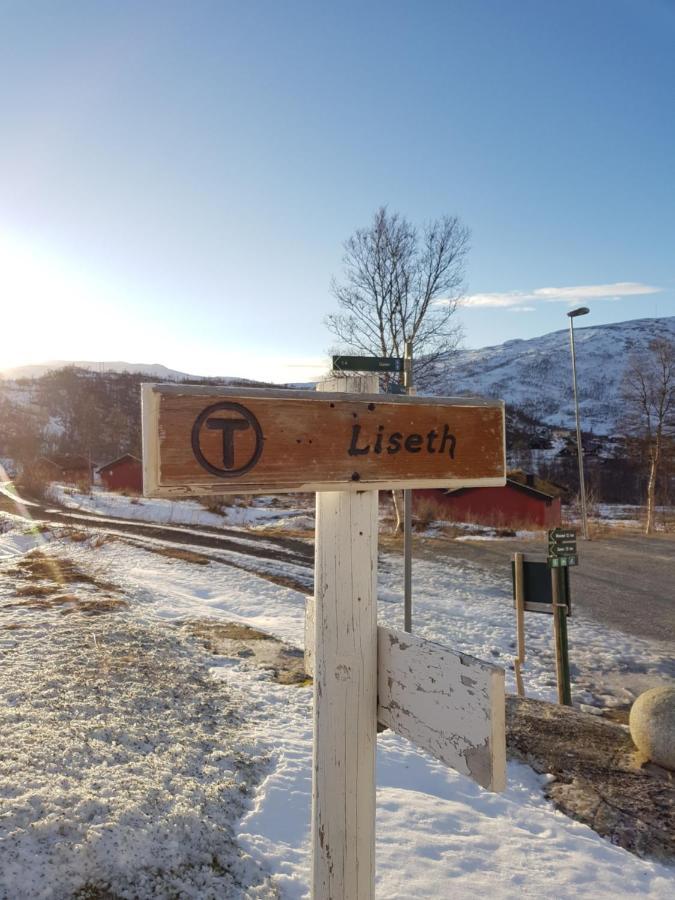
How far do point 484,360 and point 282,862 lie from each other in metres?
179

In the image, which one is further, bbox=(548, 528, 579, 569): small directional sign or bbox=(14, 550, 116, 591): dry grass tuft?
bbox=(14, 550, 116, 591): dry grass tuft

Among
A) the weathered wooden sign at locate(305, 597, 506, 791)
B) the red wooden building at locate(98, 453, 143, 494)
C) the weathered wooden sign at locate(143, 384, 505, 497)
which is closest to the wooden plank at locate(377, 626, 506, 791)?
the weathered wooden sign at locate(305, 597, 506, 791)

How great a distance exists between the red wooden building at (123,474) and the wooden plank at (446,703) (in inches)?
1406

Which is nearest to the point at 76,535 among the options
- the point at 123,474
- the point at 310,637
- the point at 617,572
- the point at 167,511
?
the point at 167,511

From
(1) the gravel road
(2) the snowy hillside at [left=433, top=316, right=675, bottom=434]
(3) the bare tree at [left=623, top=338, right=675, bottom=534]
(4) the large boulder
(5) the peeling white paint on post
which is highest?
(2) the snowy hillside at [left=433, top=316, right=675, bottom=434]

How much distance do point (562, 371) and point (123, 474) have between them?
137 metres

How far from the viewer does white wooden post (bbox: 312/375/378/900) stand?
1.48 m

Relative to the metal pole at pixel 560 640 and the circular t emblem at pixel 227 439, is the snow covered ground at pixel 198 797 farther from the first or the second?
the circular t emblem at pixel 227 439

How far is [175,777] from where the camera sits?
128 inches

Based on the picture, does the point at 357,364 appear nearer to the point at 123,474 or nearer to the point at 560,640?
the point at 560,640

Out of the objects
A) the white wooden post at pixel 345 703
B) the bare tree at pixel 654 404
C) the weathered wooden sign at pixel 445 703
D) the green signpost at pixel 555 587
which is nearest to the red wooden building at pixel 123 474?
the bare tree at pixel 654 404

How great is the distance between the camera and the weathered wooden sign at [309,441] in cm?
127

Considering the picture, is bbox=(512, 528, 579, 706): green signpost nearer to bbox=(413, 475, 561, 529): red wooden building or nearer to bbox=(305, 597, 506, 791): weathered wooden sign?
bbox=(305, 597, 506, 791): weathered wooden sign

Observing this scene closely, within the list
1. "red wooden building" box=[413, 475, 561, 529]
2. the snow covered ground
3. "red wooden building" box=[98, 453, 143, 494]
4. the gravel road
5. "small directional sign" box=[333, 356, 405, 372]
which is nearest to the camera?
the snow covered ground
